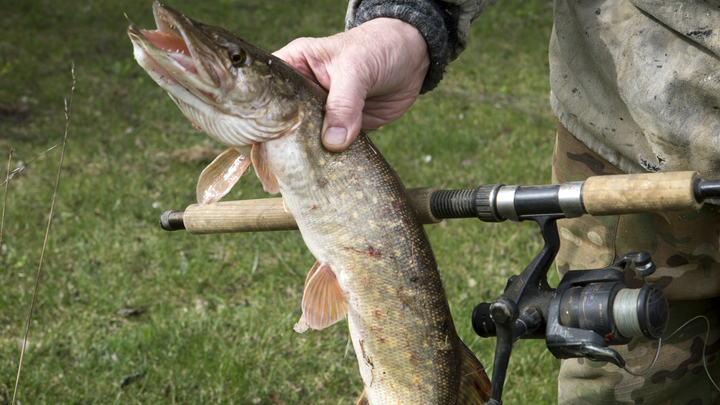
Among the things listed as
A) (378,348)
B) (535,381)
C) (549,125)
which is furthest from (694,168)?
(549,125)

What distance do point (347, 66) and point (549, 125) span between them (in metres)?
5.05

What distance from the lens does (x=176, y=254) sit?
14.6 ft

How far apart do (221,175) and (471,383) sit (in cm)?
109

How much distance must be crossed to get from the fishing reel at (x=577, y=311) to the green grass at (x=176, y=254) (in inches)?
70.9

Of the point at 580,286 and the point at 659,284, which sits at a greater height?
the point at 580,286

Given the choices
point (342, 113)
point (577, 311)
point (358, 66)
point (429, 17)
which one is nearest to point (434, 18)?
point (429, 17)

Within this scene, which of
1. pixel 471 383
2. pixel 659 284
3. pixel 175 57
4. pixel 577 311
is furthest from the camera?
pixel 659 284

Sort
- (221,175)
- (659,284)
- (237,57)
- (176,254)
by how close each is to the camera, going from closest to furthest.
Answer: (237,57) → (221,175) → (659,284) → (176,254)

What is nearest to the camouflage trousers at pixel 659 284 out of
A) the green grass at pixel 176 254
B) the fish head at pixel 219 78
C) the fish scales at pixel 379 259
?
the fish scales at pixel 379 259

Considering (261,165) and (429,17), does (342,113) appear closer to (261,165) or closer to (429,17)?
(261,165)

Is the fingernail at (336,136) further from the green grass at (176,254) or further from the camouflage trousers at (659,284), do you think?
the green grass at (176,254)

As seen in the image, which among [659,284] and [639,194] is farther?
[659,284]

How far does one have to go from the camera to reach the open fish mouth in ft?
5.32

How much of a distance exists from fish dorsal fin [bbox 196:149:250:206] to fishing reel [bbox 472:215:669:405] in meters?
0.99
